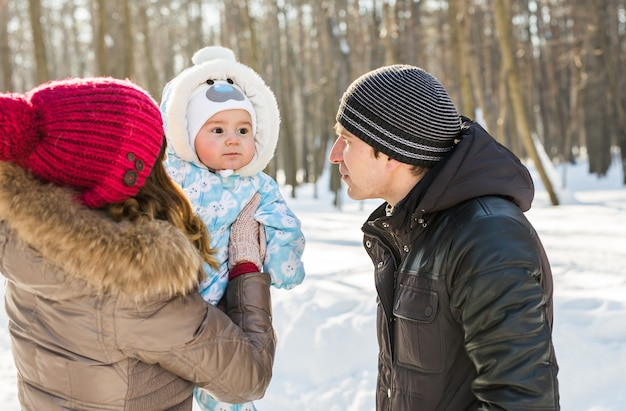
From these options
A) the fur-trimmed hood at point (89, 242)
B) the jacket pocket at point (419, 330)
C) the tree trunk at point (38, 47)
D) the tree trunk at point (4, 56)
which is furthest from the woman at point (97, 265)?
the tree trunk at point (4, 56)

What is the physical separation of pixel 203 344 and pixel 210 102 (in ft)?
3.66

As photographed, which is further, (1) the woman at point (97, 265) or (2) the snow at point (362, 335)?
(2) the snow at point (362, 335)

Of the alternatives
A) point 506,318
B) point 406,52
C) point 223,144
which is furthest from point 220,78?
point 406,52

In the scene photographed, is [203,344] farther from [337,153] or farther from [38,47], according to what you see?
[38,47]

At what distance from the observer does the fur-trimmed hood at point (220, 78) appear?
7.91 feet

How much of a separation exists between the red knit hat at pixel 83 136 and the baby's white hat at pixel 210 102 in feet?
2.43

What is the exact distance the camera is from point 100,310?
1525 millimetres

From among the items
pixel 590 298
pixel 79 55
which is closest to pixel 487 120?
pixel 590 298

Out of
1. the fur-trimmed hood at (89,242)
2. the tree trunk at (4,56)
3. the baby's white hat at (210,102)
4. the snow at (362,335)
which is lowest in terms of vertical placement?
the snow at (362,335)

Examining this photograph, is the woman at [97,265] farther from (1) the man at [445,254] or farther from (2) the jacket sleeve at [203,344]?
(1) the man at [445,254]

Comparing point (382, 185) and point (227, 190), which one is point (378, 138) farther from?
point (227, 190)

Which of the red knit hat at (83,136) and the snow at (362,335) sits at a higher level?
the red knit hat at (83,136)

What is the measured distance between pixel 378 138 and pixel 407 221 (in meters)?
0.28

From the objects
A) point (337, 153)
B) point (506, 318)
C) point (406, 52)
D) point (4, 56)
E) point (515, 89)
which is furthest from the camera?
point (406, 52)
